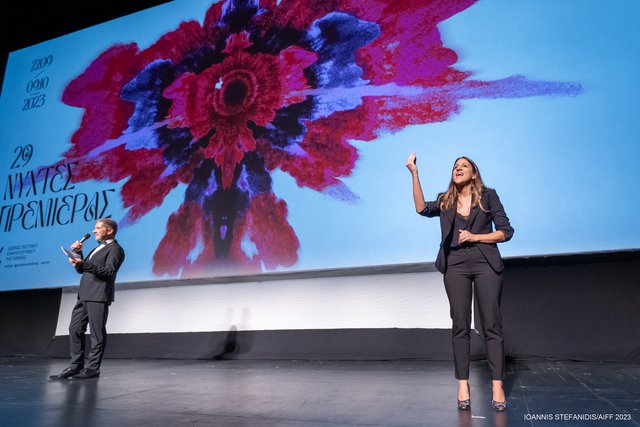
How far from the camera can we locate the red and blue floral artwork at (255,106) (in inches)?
147

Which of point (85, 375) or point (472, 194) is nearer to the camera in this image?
point (472, 194)

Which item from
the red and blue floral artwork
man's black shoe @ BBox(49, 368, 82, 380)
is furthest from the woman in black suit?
man's black shoe @ BBox(49, 368, 82, 380)

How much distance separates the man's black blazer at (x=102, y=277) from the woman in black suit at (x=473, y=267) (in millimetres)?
2097

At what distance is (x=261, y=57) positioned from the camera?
4402 millimetres

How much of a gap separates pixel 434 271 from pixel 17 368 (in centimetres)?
338

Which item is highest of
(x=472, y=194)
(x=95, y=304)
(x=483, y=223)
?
(x=472, y=194)

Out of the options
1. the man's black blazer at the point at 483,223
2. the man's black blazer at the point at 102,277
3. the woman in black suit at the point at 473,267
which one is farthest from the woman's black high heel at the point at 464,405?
the man's black blazer at the point at 102,277

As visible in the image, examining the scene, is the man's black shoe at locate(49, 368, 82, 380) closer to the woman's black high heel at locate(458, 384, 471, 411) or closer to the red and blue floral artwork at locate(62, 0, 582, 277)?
the red and blue floral artwork at locate(62, 0, 582, 277)

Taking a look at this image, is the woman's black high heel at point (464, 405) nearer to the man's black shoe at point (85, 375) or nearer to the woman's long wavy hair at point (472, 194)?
the woman's long wavy hair at point (472, 194)

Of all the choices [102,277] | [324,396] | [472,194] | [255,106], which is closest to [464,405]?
[324,396]

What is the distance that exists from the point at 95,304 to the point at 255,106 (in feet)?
7.03

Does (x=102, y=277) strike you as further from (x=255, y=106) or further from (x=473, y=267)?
(x=473, y=267)

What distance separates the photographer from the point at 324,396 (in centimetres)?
226

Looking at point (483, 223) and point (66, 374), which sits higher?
point (483, 223)
